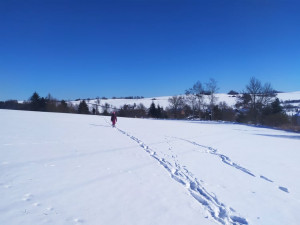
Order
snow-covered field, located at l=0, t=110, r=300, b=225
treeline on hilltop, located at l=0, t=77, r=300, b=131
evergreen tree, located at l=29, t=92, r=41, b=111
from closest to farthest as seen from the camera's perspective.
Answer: snow-covered field, located at l=0, t=110, r=300, b=225
treeline on hilltop, located at l=0, t=77, r=300, b=131
evergreen tree, located at l=29, t=92, r=41, b=111

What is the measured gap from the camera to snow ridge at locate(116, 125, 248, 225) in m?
4.41

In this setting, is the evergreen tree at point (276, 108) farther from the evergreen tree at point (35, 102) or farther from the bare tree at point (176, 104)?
the evergreen tree at point (35, 102)

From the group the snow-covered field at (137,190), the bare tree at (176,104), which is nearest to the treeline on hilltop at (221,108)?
the bare tree at (176,104)

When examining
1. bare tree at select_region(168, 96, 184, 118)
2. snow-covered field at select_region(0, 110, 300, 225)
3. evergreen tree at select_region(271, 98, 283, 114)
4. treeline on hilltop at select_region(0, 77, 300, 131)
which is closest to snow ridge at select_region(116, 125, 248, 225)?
snow-covered field at select_region(0, 110, 300, 225)

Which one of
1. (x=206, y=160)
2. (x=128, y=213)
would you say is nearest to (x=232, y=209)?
(x=128, y=213)

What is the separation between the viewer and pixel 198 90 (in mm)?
62125

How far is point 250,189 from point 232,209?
1.75 meters

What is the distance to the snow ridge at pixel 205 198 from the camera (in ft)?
14.5

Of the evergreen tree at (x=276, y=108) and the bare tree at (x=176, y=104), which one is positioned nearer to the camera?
the evergreen tree at (x=276, y=108)

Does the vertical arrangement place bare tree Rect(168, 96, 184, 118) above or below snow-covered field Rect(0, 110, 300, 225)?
above

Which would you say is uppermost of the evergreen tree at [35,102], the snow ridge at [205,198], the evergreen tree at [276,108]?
the evergreen tree at [35,102]

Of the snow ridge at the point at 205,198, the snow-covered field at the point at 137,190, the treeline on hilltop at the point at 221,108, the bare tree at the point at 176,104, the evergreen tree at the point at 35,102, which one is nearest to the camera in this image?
the snow-covered field at the point at 137,190

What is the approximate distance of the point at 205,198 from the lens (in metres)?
5.29

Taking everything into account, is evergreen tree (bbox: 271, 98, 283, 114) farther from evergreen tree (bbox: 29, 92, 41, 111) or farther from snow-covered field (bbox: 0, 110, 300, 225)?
evergreen tree (bbox: 29, 92, 41, 111)
